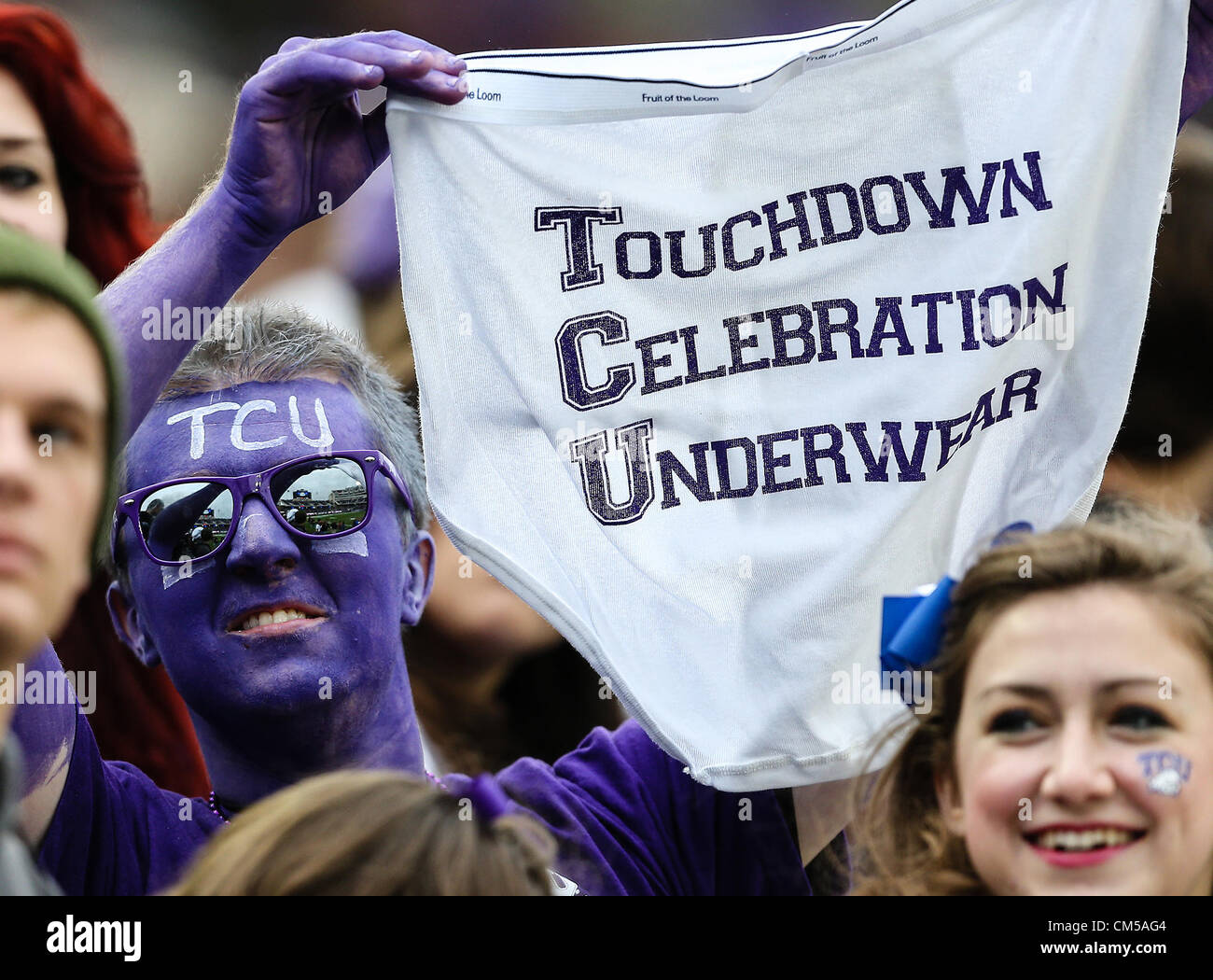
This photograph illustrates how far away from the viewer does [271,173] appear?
2094 millimetres

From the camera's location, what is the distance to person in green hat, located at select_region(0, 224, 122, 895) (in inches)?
47.1

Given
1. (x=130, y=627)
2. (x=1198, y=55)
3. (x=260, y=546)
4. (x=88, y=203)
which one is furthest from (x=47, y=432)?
(x=88, y=203)

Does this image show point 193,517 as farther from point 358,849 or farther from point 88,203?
point 88,203

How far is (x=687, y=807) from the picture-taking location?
2.22 metres

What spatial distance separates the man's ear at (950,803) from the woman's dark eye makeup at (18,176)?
216 centimetres

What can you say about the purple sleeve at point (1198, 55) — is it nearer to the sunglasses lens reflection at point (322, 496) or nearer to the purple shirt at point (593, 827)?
the purple shirt at point (593, 827)

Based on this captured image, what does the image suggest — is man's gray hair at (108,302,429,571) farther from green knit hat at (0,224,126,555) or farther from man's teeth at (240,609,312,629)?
green knit hat at (0,224,126,555)

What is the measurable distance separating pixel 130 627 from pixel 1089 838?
139 centimetres

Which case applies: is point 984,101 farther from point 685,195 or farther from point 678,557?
point 678,557

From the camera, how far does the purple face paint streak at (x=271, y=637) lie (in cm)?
207

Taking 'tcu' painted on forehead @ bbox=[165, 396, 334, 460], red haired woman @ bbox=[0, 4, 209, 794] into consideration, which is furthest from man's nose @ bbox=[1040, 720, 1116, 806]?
red haired woman @ bbox=[0, 4, 209, 794]

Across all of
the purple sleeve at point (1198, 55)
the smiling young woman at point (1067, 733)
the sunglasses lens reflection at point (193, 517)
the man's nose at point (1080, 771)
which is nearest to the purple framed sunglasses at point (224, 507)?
the sunglasses lens reflection at point (193, 517)
